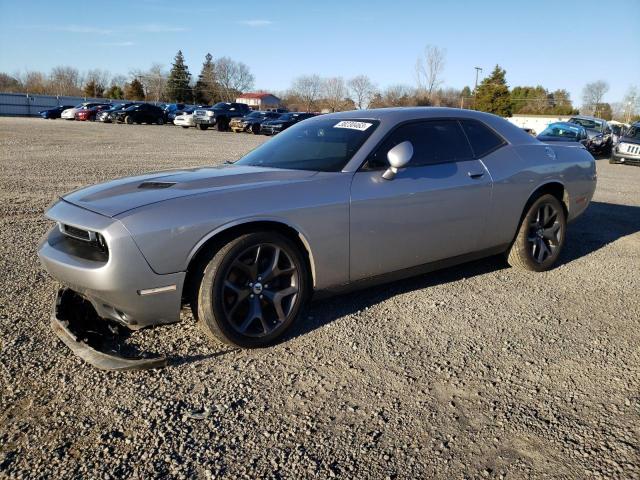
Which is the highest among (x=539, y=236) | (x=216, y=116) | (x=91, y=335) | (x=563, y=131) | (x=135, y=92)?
(x=135, y=92)

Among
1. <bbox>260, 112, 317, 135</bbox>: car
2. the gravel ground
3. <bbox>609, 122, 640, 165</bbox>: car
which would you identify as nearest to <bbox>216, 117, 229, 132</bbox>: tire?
<bbox>260, 112, 317, 135</bbox>: car

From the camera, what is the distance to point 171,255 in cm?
275

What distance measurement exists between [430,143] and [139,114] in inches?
1361

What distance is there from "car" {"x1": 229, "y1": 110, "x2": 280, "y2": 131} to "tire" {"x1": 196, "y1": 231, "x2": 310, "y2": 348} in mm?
27002

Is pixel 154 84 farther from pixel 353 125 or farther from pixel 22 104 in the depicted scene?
pixel 353 125

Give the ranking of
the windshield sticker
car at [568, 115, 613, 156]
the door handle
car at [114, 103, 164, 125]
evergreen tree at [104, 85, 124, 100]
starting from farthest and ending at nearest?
1. evergreen tree at [104, 85, 124, 100]
2. car at [114, 103, 164, 125]
3. car at [568, 115, 613, 156]
4. the door handle
5. the windshield sticker

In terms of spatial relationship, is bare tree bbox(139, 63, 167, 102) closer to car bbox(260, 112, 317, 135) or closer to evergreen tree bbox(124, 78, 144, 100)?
evergreen tree bbox(124, 78, 144, 100)

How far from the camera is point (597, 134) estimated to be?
19406 mm

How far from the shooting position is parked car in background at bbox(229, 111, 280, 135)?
29297 millimetres

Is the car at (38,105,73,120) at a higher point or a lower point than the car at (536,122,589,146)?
higher

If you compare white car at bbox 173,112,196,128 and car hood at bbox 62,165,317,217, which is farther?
white car at bbox 173,112,196,128

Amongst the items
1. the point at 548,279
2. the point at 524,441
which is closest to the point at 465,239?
the point at 548,279

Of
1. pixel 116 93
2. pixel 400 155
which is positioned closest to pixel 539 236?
pixel 400 155

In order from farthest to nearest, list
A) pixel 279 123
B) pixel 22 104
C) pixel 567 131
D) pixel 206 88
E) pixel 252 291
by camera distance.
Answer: pixel 206 88 → pixel 22 104 → pixel 279 123 → pixel 567 131 → pixel 252 291
